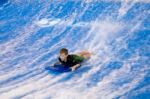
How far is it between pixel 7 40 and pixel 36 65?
4090mm

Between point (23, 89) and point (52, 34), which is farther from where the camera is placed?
point (52, 34)

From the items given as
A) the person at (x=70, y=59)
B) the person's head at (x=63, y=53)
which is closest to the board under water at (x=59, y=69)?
the person at (x=70, y=59)

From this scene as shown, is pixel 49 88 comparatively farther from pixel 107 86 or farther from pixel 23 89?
pixel 107 86

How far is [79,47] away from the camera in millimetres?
12219

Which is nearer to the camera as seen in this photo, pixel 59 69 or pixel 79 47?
pixel 59 69

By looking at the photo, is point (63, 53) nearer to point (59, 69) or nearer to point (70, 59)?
point (70, 59)

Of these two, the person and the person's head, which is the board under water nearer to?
the person

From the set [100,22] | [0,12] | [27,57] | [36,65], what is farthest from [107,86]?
[0,12]

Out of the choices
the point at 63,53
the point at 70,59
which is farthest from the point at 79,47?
the point at 63,53

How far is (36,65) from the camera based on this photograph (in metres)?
11.3

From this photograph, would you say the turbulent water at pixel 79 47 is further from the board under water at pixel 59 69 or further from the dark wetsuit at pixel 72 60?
the dark wetsuit at pixel 72 60

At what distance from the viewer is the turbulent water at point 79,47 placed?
9039mm

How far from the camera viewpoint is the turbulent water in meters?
9.04

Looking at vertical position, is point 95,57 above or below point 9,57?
below
